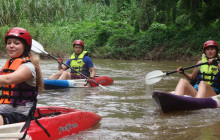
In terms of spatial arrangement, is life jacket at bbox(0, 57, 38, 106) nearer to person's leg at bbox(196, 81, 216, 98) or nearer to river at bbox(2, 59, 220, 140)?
river at bbox(2, 59, 220, 140)

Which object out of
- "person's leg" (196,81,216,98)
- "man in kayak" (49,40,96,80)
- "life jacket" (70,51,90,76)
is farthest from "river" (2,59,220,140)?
"life jacket" (70,51,90,76)

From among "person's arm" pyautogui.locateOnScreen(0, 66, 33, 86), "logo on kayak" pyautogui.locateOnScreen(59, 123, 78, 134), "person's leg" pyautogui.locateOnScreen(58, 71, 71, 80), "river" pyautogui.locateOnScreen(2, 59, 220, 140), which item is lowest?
"river" pyautogui.locateOnScreen(2, 59, 220, 140)

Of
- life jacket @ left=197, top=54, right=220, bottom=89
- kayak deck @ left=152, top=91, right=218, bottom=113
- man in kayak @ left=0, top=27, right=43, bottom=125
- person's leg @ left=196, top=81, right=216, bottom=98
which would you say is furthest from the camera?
life jacket @ left=197, top=54, right=220, bottom=89

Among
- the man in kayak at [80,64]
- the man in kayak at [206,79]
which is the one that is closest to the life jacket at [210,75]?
the man in kayak at [206,79]

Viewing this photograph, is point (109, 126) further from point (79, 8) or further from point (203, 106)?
point (79, 8)

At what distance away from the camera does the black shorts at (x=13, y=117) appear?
9.39 ft

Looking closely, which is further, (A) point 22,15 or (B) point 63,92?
(A) point 22,15

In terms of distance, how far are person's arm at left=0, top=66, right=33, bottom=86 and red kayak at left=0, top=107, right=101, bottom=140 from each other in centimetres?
37

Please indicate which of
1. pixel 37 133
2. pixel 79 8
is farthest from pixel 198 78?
pixel 79 8

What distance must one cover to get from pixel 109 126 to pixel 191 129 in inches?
37.6

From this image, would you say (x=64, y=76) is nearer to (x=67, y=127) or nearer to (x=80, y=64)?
(x=80, y=64)

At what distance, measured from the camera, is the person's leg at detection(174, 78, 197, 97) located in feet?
16.1

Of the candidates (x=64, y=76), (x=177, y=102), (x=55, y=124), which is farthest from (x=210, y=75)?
(x=64, y=76)

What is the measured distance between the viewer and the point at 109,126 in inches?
156
